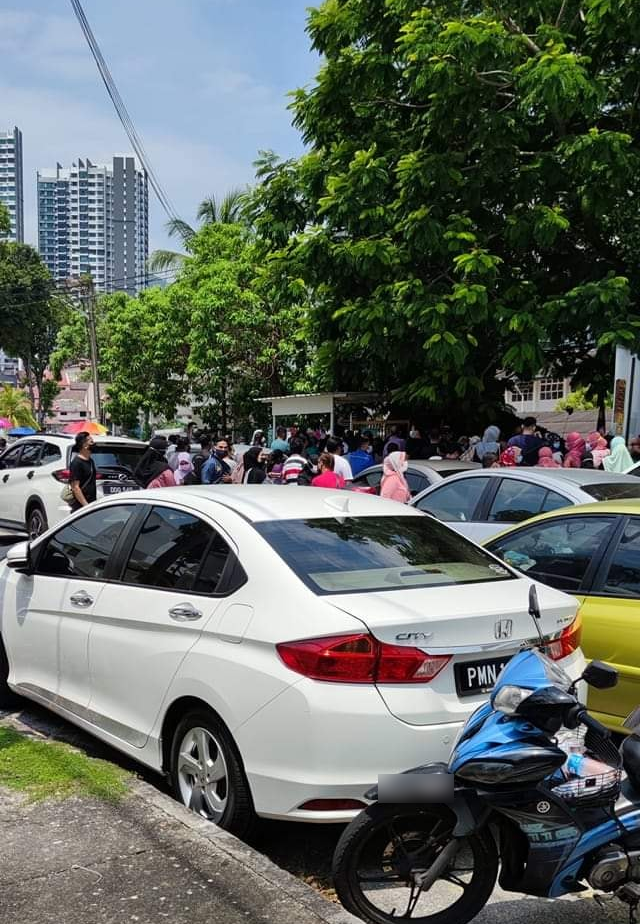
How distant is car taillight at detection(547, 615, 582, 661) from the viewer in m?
3.90

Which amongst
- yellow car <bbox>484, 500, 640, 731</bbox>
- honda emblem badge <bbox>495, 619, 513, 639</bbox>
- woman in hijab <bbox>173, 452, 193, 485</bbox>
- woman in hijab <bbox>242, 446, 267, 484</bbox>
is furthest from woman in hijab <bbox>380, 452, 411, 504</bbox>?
honda emblem badge <bbox>495, 619, 513, 639</bbox>

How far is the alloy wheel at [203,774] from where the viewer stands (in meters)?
3.91

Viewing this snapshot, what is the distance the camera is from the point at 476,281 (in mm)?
13750

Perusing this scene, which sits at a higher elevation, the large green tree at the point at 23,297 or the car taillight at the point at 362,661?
the large green tree at the point at 23,297

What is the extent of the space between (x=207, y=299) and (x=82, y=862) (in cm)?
2474

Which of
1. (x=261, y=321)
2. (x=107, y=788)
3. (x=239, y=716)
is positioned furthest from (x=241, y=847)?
(x=261, y=321)

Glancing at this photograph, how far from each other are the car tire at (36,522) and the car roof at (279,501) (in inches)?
347

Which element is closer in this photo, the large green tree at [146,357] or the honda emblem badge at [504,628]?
the honda emblem badge at [504,628]

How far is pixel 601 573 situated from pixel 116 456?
9.16m

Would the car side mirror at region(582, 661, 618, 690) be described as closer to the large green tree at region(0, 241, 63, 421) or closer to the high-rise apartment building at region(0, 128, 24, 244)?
A: the large green tree at region(0, 241, 63, 421)

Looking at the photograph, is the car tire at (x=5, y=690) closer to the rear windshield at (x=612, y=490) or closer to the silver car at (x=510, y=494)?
the silver car at (x=510, y=494)

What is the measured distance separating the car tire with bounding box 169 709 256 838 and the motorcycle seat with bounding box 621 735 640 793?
1473 mm

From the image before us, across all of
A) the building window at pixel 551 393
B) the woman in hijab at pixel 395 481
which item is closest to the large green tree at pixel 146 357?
the building window at pixel 551 393

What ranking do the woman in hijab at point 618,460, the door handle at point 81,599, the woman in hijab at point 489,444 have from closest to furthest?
the door handle at point 81,599, the woman in hijab at point 618,460, the woman in hijab at point 489,444
